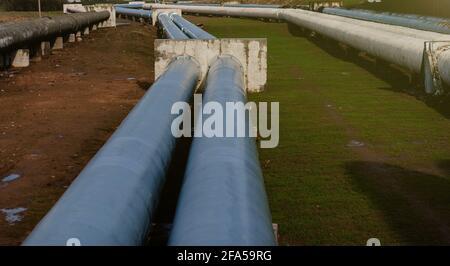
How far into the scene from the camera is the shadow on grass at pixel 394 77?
13.5 meters

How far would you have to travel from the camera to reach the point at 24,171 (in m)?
8.52

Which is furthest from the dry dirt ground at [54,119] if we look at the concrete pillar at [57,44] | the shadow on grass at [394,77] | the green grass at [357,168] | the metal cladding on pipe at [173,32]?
the shadow on grass at [394,77]

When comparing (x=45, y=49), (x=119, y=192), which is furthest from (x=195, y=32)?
(x=119, y=192)

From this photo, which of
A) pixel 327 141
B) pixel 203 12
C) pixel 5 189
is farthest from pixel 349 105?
pixel 203 12

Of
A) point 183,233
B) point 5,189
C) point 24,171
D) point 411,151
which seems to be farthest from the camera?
point 411,151

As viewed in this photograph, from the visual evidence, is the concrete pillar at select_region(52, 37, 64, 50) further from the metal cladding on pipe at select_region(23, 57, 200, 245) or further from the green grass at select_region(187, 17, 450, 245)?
the metal cladding on pipe at select_region(23, 57, 200, 245)

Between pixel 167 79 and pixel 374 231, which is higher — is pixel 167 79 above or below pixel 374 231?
above

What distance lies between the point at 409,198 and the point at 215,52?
26.3 feet

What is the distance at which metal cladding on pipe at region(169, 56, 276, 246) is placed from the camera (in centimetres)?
406

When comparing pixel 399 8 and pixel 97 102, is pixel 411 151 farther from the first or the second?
pixel 399 8

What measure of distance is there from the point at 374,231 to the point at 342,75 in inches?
499

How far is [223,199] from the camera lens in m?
4.56

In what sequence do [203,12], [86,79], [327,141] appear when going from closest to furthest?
[327,141], [86,79], [203,12]

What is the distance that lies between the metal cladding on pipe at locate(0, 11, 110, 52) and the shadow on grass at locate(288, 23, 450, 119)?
11.9 meters
